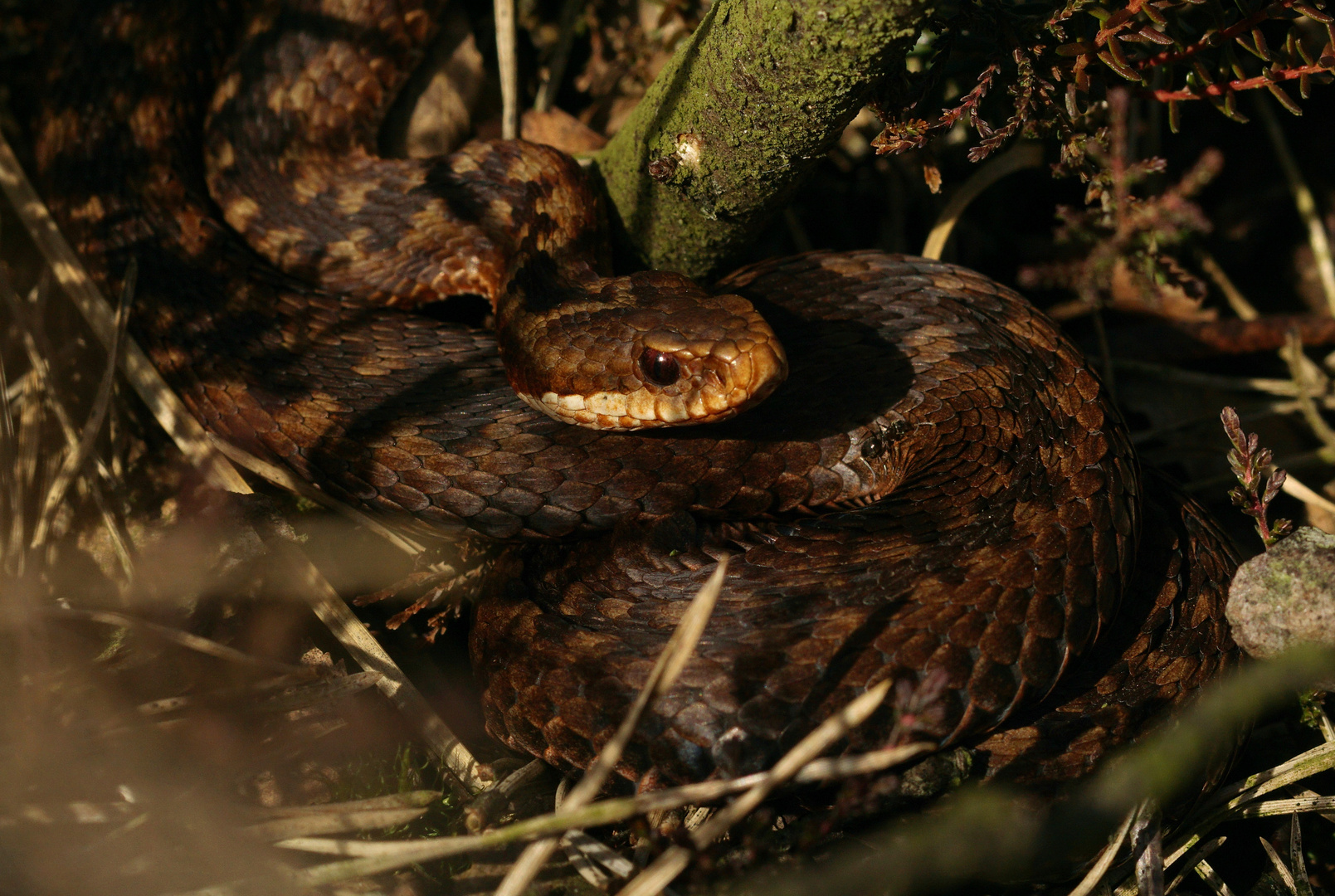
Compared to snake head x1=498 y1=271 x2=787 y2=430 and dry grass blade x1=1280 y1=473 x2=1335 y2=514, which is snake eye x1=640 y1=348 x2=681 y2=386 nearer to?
snake head x1=498 y1=271 x2=787 y2=430

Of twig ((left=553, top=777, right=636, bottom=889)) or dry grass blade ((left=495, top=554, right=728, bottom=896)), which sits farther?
twig ((left=553, top=777, right=636, bottom=889))

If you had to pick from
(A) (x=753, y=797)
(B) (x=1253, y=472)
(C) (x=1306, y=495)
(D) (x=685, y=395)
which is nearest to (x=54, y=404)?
(D) (x=685, y=395)

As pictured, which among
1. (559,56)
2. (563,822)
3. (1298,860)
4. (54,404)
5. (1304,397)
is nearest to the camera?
(563,822)

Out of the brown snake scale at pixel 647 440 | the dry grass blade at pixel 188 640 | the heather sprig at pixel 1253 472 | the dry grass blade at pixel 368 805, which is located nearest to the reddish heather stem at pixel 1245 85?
the brown snake scale at pixel 647 440

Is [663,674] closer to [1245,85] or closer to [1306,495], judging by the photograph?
[1245,85]

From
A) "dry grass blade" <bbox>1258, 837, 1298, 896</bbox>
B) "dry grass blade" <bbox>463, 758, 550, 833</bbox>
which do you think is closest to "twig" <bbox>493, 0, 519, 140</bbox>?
"dry grass blade" <bbox>463, 758, 550, 833</bbox>

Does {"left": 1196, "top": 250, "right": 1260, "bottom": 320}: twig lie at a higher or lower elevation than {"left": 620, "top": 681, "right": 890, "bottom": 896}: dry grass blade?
higher

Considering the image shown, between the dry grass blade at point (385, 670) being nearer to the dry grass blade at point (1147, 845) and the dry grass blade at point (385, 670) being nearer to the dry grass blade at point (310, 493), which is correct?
the dry grass blade at point (310, 493)
